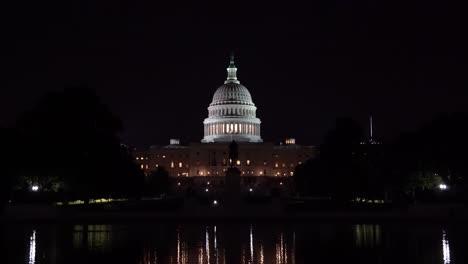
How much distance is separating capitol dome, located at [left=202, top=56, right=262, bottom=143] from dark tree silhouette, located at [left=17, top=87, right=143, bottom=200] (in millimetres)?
121428

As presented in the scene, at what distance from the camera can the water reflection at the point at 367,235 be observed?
35.3m

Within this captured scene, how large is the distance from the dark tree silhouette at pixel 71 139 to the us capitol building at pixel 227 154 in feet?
372

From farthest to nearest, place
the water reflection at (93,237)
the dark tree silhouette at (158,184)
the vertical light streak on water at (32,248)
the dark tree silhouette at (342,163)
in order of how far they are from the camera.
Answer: the dark tree silhouette at (158,184) → the dark tree silhouette at (342,163) → the water reflection at (93,237) → the vertical light streak on water at (32,248)

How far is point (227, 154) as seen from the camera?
612ft

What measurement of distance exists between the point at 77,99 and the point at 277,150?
123m

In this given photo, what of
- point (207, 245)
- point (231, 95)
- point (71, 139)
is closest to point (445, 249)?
point (207, 245)

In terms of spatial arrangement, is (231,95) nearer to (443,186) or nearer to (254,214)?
(443,186)

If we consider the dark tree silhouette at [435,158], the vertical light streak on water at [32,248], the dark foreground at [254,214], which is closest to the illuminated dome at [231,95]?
the dark tree silhouette at [435,158]

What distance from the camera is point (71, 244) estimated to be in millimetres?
36062

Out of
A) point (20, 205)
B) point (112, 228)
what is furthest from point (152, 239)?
point (20, 205)

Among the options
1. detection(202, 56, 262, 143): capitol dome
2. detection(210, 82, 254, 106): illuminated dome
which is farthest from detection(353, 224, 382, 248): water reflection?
detection(210, 82, 254, 106): illuminated dome

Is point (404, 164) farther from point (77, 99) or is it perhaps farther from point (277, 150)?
point (277, 150)

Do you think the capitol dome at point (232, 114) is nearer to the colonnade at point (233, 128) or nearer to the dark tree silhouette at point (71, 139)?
the colonnade at point (233, 128)

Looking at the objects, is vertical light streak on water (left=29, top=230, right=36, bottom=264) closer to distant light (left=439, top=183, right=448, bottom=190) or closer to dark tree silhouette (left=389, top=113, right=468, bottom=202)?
dark tree silhouette (left=389, top=113, right=468, bottom=202)
